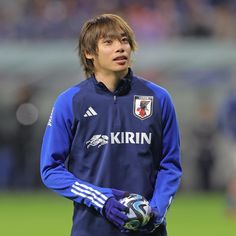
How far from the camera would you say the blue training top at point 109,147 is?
6.50 metres

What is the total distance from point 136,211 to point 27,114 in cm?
1674

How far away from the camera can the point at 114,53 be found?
659 cm

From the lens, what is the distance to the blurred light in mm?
22625

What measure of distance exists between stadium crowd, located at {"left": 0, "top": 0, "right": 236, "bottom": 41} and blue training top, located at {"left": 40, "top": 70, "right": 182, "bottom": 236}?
15910 millimetres

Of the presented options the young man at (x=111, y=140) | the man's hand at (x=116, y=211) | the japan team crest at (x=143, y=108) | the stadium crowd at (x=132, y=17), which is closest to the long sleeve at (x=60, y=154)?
the young man at (x=111, y=140)

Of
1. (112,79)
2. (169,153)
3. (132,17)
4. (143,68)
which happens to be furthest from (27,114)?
(169,153)

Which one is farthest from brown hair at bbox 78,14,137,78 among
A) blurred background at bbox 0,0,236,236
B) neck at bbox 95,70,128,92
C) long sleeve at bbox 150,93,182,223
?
blurred background at bbox 0,0,236,236

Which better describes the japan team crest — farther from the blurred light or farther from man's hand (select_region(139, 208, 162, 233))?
the blurred light

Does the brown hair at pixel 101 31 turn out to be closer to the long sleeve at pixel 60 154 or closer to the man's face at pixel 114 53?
the man's face at pixel 114 53

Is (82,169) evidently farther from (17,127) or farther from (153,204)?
(17,127)

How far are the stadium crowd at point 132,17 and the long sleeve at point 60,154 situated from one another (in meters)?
15.9

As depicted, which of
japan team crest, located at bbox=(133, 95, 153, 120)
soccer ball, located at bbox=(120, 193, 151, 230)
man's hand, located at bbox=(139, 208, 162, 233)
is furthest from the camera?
japan team crest, located at bbox=(133, 95, 153, 120)

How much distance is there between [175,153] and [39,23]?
16619 millimetres

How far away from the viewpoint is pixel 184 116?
2352cm
